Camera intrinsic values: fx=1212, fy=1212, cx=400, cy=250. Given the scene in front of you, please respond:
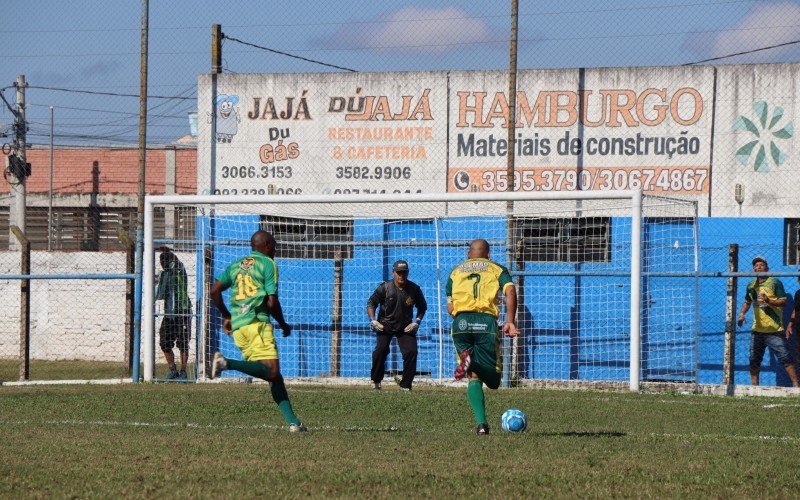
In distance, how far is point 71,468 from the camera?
794 cm

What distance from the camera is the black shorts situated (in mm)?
19547

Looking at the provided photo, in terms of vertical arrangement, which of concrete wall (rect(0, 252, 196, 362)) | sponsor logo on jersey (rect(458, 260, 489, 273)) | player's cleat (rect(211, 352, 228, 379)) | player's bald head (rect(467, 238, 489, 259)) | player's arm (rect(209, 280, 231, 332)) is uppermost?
player's bald head (rect(467, 238, 489, 259))

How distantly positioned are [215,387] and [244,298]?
740 cm

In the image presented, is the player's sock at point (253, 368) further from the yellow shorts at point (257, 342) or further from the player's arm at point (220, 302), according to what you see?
the player's arm at point (220, 302)

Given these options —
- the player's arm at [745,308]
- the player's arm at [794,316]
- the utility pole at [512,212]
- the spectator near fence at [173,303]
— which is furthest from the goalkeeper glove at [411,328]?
the player's arm at [794,316]

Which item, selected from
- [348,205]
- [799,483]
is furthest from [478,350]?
[348,205]

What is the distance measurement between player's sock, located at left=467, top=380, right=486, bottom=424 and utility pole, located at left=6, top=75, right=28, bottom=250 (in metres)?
28.4

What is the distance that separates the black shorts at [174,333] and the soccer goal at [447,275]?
17 cm

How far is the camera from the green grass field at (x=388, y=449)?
24.1 feet

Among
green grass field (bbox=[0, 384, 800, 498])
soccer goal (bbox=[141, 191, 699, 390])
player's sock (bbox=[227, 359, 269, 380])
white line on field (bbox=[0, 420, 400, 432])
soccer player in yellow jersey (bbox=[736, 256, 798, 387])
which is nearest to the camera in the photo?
green grass field (bbox=[0, 384, 800, 498])

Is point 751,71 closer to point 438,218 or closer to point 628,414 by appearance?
point 438,218

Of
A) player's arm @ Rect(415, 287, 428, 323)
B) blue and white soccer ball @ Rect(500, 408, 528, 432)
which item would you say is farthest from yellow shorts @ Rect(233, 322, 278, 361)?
player's arm @ Rect(415, 287, 428, 323)

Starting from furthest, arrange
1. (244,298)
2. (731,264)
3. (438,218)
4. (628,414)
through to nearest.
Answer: (438,218)
(731,264)
(628,414)
(244,298)

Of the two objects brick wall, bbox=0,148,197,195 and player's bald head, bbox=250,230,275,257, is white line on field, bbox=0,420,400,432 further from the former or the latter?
brick wall, bbox=0,148,197,195
